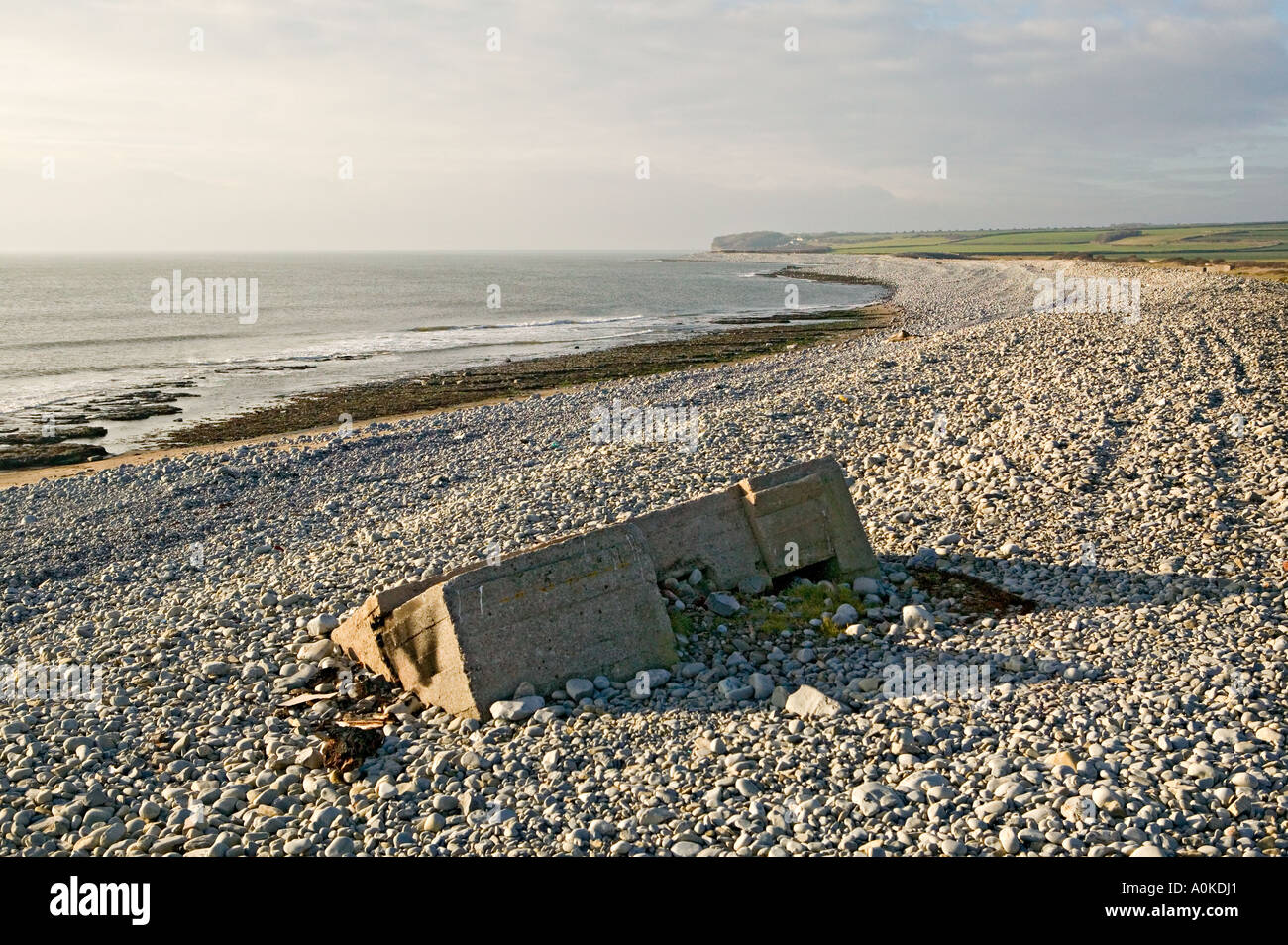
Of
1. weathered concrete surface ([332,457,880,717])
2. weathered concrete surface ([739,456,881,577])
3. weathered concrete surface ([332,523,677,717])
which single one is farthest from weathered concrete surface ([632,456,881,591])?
weathered concrete surface ([332,523,677,717])

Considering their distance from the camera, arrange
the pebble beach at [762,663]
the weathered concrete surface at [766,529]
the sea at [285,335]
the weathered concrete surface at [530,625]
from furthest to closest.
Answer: the sea at [285,335]
the weathered concrete surface at [766,529]
the weathered concrete surface at [530,625]
the pebble beach at [762,663]

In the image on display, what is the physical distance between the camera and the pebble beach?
670cm

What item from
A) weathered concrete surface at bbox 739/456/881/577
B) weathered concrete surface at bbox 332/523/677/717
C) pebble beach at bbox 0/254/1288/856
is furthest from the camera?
weathered concrete surface at bbox 739/456/881/577

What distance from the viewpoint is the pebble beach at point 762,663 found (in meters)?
6.70

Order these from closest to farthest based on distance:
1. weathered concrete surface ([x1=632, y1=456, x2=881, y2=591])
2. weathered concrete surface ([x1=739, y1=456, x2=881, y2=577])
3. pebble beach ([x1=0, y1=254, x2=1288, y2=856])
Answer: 1. pebble beach ([x1=0, y1=254, x2=1288, y2=856])
2. weathered concrete surface ([x1=632, y1=456, x2=881, y2=591])
3. weathered concrete surface ([x1=739, y1=456, x2=881, y2=577])

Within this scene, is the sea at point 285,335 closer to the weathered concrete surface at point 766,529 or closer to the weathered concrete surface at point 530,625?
the weathered concrete surface at point 530,625

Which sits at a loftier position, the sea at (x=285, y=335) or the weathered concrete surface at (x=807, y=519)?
the sea at (x=285, y=335)

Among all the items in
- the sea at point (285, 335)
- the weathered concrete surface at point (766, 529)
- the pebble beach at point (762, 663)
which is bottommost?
the pebble beach at point (762, 663)

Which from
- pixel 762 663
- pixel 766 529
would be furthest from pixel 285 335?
pixel 762 663

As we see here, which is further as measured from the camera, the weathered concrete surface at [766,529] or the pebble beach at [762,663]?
the weathered concrete surface at [766,529]

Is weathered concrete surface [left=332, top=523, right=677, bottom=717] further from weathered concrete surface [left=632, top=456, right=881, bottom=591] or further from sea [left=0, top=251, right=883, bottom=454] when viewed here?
sea [left=0, top=251, right=883, bottom=454]

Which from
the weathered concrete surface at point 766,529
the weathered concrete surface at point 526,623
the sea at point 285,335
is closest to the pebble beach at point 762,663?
A: the weathered concrete surface at point 526,623
